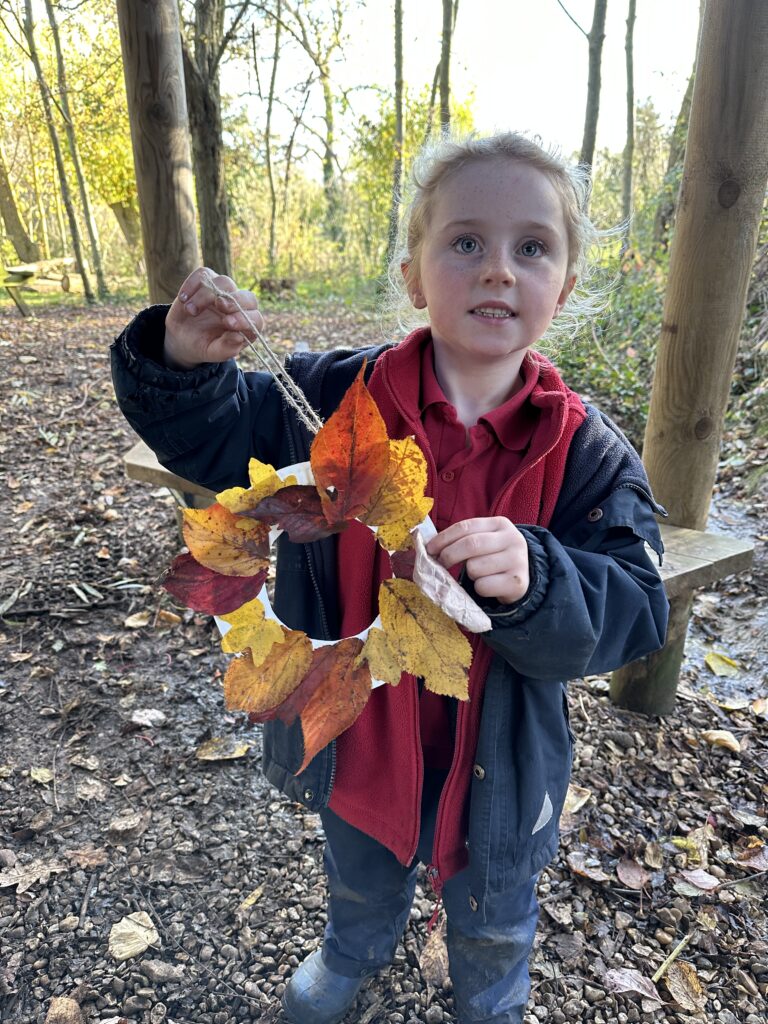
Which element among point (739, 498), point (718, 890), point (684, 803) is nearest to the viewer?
point (718, 890)

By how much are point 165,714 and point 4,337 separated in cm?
688

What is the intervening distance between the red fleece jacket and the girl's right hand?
27cm

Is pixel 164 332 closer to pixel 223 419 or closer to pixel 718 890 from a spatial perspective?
pixel 223 419

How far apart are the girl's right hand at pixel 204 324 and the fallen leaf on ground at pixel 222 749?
5.11 feet

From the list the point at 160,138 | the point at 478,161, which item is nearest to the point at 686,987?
the point at 478,161

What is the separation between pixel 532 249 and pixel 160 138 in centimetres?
205

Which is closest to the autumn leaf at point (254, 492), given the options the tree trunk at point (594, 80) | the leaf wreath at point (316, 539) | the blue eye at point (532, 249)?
the leaf wreath at point (316, 539)

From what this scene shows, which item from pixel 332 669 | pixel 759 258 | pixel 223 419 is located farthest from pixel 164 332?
pixel 759 258

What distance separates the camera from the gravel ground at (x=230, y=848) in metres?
1.62

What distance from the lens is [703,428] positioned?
2.01 meters

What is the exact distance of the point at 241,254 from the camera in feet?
46.5

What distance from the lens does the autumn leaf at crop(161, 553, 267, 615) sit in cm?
80

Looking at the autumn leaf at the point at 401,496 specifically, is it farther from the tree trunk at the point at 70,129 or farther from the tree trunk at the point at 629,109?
the tree trunk at the point at 70,129

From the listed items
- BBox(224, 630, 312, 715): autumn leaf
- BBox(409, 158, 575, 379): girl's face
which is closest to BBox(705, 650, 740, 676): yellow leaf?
BBox(409, 158, 575, 379): girl's face
